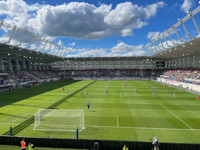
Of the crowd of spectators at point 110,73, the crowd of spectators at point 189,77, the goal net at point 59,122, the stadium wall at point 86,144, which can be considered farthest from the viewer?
the crowd of spectators at point 110,73

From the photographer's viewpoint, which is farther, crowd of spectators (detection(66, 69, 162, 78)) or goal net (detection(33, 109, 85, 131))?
crowd of spectators (detection(66, 69, 162, 78))

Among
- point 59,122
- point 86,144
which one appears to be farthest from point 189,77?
point 86,144

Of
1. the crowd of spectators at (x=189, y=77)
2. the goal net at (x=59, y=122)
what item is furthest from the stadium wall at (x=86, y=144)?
the crowd of spectators at (x=189, y=77)

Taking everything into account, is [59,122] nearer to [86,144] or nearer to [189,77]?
[86,144]

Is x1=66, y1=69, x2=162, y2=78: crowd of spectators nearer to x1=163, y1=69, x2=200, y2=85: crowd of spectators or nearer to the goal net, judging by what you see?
x1=163, y1=69, x2=200, y2=85: crowd of spectators

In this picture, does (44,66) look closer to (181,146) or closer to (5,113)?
(5,113)

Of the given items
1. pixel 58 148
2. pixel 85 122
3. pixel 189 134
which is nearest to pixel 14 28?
pixel 85 122

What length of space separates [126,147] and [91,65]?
81.4m

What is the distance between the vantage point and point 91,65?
89750 mm

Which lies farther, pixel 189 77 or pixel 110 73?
pixel 110 73

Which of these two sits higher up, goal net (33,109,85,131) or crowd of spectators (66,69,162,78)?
crowd of spectators (66,69,162,78)

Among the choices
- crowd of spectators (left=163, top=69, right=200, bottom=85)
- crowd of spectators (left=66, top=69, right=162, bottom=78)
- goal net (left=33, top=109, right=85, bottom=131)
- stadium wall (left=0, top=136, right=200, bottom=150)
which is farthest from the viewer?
crowd of spectators (left=66, top=69, right=162, bottom=78)

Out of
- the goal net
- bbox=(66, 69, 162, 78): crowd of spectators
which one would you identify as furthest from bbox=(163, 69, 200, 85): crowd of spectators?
the goal net

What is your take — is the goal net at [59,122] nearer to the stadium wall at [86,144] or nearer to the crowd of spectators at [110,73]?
the stadium wall at [86,144]
